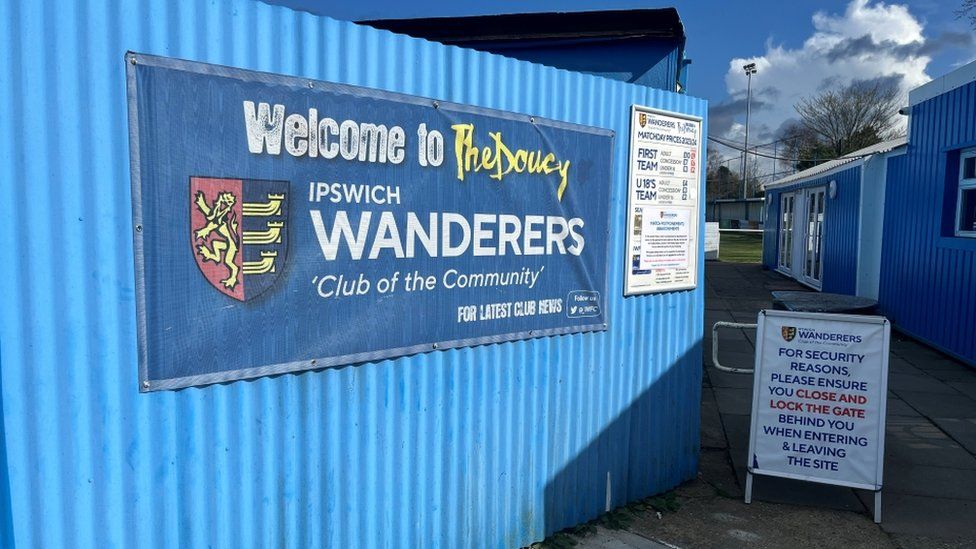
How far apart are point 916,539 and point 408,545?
3275 mm

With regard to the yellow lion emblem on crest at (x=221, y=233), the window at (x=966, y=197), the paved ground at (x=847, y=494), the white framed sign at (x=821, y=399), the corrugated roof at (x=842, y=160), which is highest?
the corrugated roof at (x=842, y=160)

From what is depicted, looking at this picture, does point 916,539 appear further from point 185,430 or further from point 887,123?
point 887,123

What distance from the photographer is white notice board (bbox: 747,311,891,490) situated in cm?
472

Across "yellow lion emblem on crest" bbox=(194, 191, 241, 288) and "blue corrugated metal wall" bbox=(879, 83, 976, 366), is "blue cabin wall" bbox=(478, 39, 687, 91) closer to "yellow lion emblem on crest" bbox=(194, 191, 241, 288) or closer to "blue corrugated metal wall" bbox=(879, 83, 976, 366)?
"blue corrugated metal wall" bbox=(879, 83, 976, 366)

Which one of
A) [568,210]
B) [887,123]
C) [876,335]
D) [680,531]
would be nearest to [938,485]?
[876,335]

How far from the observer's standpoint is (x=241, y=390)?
287 centimetres

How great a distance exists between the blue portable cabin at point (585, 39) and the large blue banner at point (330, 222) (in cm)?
373

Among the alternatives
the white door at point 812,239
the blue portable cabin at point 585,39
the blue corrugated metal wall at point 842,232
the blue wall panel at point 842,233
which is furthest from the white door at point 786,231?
the blue portable cabin at point 585,39

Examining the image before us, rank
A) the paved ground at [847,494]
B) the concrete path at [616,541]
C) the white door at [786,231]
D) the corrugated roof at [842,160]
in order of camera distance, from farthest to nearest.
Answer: the white door at [786,231], the corrugated roof at [842,160], the paved ground at [847,494], the concrete path at [616,541]

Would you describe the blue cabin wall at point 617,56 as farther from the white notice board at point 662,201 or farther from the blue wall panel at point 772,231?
the blue wall panel at point 772,231

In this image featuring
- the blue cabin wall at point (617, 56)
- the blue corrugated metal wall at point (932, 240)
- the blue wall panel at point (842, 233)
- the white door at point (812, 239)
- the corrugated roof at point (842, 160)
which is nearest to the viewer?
the blue cabin wall at point (617, 56)

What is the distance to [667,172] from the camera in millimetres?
4609

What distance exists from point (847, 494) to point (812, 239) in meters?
14.3

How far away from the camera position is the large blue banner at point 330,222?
8.61 feet
